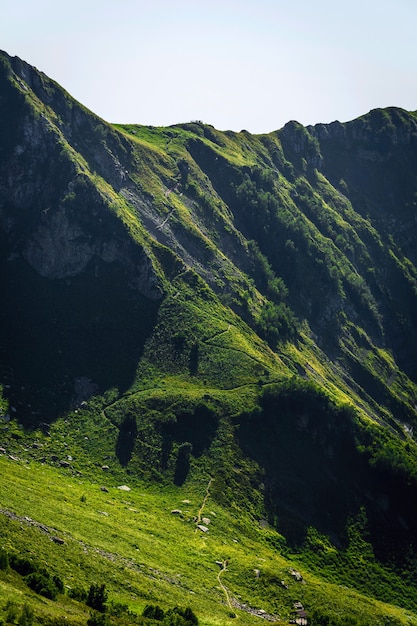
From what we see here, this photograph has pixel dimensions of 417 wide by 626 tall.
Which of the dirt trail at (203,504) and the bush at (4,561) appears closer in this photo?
the bush at (4,561)

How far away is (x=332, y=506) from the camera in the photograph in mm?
117625

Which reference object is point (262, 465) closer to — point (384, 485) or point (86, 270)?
point (384, 485)

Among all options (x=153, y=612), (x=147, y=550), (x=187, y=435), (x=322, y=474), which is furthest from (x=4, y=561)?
(x=322, y=474)

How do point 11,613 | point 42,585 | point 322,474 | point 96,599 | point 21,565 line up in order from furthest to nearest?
point 322,474 < point 96,599 < point 21,565 < point 42,585 < point 11,613

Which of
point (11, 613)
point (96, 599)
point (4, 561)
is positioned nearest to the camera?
point (11, 613)

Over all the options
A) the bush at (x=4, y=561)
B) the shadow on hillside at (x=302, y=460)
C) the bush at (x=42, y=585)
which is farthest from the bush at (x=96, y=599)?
the shadow on hillside at (x=302, y=460)

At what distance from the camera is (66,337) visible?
135 m

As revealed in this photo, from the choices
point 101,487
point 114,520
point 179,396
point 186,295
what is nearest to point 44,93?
point 186,295

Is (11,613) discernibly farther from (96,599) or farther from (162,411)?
(162,411)

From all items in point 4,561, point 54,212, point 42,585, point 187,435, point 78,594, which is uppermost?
point 54,212

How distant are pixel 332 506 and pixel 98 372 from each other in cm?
5911

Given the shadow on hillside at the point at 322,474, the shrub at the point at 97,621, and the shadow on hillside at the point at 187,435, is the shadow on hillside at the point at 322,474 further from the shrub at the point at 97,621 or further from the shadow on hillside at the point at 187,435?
the shrub at the point at 97,621

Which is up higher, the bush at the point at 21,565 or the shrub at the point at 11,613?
the shrub at the point at 11,613

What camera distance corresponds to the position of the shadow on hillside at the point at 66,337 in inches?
4749
